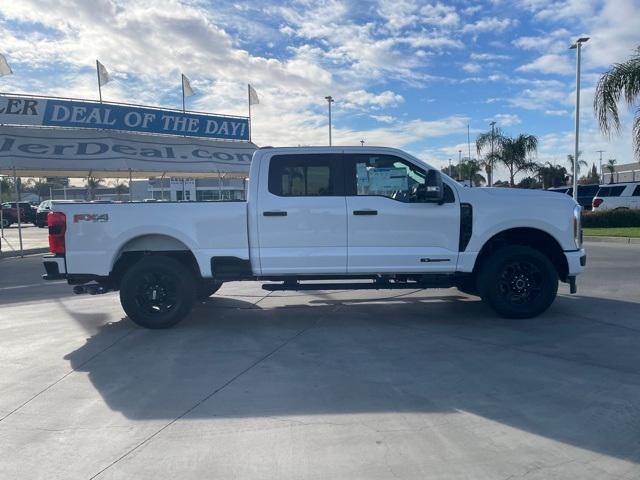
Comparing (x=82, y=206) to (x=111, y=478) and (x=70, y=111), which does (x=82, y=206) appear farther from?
(x=70, y=111)

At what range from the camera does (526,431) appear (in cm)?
390

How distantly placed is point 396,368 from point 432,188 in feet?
7.66

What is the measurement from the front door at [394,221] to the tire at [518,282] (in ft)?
1.69

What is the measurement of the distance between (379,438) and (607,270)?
923 centimetres

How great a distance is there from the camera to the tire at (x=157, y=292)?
6879mm

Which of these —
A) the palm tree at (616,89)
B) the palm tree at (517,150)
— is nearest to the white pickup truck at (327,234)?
the palm tree at (616,89)

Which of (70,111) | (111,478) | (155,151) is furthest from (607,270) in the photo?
(70,111)

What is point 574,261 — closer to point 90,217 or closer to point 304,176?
point 304,176

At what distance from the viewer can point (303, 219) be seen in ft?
22.3

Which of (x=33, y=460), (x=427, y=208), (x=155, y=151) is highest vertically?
(x=155, y=151)

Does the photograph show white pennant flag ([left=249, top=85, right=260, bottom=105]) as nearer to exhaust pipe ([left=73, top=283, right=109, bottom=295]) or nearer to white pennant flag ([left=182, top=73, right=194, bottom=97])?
white pennant flag ([left=182, top=73, right=194, bottom=97])

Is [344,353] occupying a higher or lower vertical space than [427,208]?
lower

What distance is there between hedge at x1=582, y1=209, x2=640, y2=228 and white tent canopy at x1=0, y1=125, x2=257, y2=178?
47.6 ft

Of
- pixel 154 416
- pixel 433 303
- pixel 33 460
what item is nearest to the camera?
pixel 33 460
